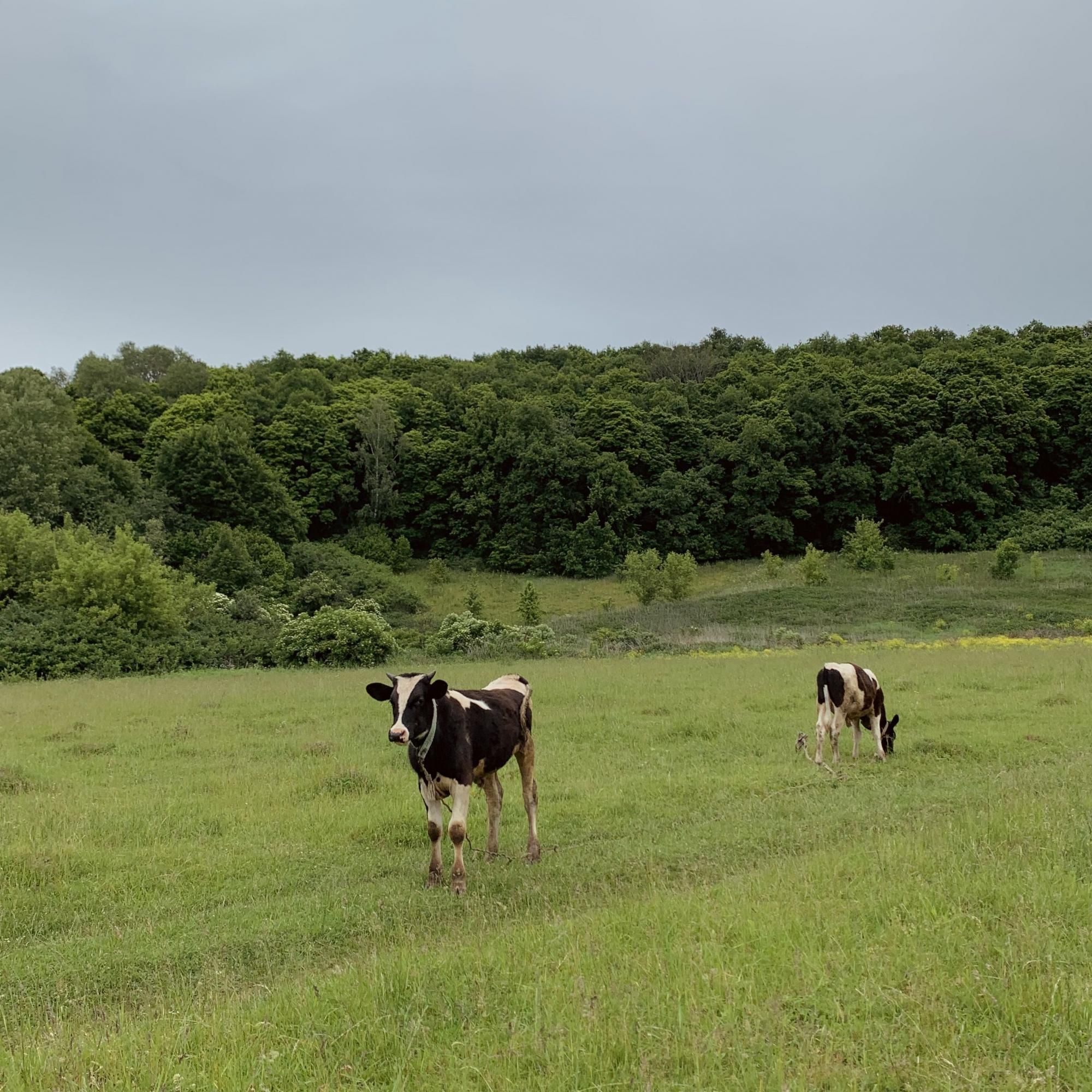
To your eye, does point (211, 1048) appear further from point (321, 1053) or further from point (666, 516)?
point (666, 516)

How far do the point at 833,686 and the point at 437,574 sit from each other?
56917 mm

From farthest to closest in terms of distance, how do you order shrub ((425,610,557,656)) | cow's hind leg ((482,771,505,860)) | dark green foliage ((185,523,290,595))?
dark green foliage ((185,523,290,595)), shrub ((425,610,557,656)), cow's hind leg ((482,771,505,860))

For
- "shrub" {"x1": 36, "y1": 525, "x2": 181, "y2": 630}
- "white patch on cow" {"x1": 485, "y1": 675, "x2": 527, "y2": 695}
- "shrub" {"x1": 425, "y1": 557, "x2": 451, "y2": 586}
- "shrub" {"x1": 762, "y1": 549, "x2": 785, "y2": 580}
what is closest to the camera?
"white patch on cow" {"x1": 485, "y1": 675, "x2": 527, "y2": 695}

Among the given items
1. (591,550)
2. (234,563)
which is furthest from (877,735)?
(591,550)

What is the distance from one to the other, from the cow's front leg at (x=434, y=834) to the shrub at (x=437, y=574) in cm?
6120

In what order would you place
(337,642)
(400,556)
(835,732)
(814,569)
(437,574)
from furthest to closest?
(400,556), (437,574), (814,569), (337,642), (835,732)

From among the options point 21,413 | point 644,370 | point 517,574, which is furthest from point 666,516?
point 21,413

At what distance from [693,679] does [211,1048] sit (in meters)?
19.5

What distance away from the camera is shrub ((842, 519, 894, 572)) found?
59219mm

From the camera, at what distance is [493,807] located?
8.69 meters

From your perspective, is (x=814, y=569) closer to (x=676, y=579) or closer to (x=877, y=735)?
(x=676, y=579)

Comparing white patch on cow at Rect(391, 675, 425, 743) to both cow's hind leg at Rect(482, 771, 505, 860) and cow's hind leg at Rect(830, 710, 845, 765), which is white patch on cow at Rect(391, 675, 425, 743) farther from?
cow's hind leg at Rect(830, 710, 845, 765)

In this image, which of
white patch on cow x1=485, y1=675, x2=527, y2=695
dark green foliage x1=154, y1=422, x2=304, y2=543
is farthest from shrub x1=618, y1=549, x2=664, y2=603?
white patch on cow x1=485, y1=675, x2=527, y2=695

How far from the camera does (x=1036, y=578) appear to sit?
5244cm
